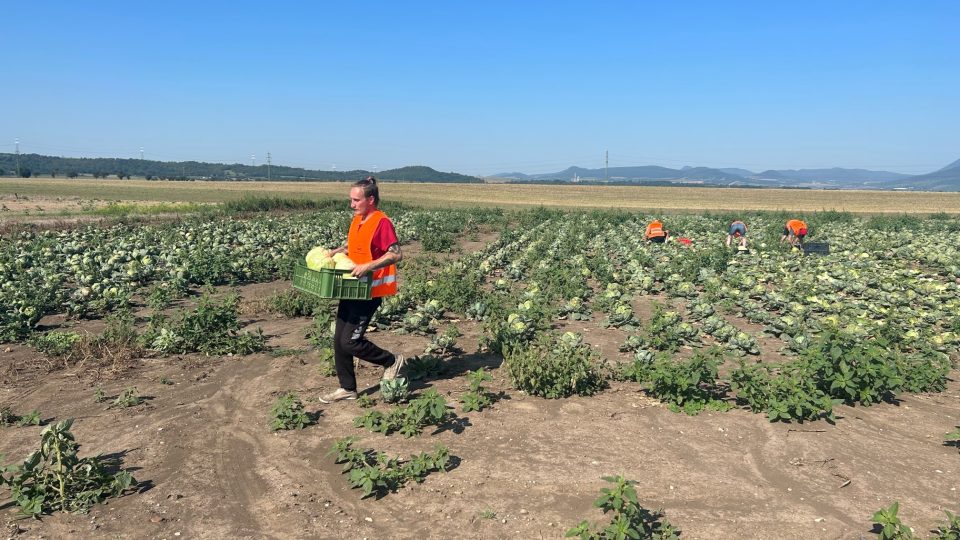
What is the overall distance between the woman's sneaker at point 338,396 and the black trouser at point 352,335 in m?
0.13

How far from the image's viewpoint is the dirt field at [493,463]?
4.36 meters

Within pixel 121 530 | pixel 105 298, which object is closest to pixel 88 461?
pixel 121 530

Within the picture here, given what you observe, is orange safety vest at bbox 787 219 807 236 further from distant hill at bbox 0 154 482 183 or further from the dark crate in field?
distant hill at bbox 0 154 482 183

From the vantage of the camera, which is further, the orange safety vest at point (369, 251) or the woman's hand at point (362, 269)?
the orange safety vest at point (369, 251)

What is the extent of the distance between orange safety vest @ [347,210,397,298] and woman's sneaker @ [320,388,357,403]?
3.67 feet

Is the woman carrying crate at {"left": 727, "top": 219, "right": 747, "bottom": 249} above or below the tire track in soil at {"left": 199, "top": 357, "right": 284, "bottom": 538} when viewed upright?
above

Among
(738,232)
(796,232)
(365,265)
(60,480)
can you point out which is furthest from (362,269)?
(796,232)

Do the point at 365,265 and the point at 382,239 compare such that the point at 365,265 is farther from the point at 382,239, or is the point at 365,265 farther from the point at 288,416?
the point at 288,416

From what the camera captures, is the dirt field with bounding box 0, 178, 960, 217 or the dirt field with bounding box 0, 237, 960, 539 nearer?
the dirt field with bounding box 0, 237, 960, 539

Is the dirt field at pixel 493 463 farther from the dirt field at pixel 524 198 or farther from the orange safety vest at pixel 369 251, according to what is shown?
the dirt field at pixel 524 198

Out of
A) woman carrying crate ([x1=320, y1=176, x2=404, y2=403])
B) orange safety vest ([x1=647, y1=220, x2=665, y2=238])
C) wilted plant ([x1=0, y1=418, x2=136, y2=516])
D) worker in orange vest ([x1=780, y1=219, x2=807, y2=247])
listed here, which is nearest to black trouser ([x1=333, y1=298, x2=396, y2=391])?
woman carrying crate ([x1=320, y1=176, x2=404, y2=403])

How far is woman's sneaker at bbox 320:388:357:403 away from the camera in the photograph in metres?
6.54

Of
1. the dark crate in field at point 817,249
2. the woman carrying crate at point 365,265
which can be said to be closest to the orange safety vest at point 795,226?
the dark crate in field at point 817,249

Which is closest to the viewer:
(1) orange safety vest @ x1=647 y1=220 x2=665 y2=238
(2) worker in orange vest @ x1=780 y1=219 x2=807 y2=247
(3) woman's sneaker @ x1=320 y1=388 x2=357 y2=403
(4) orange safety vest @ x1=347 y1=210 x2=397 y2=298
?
(4) orange safety vest @ x1=347 y1=210 x2=397 y2=298
